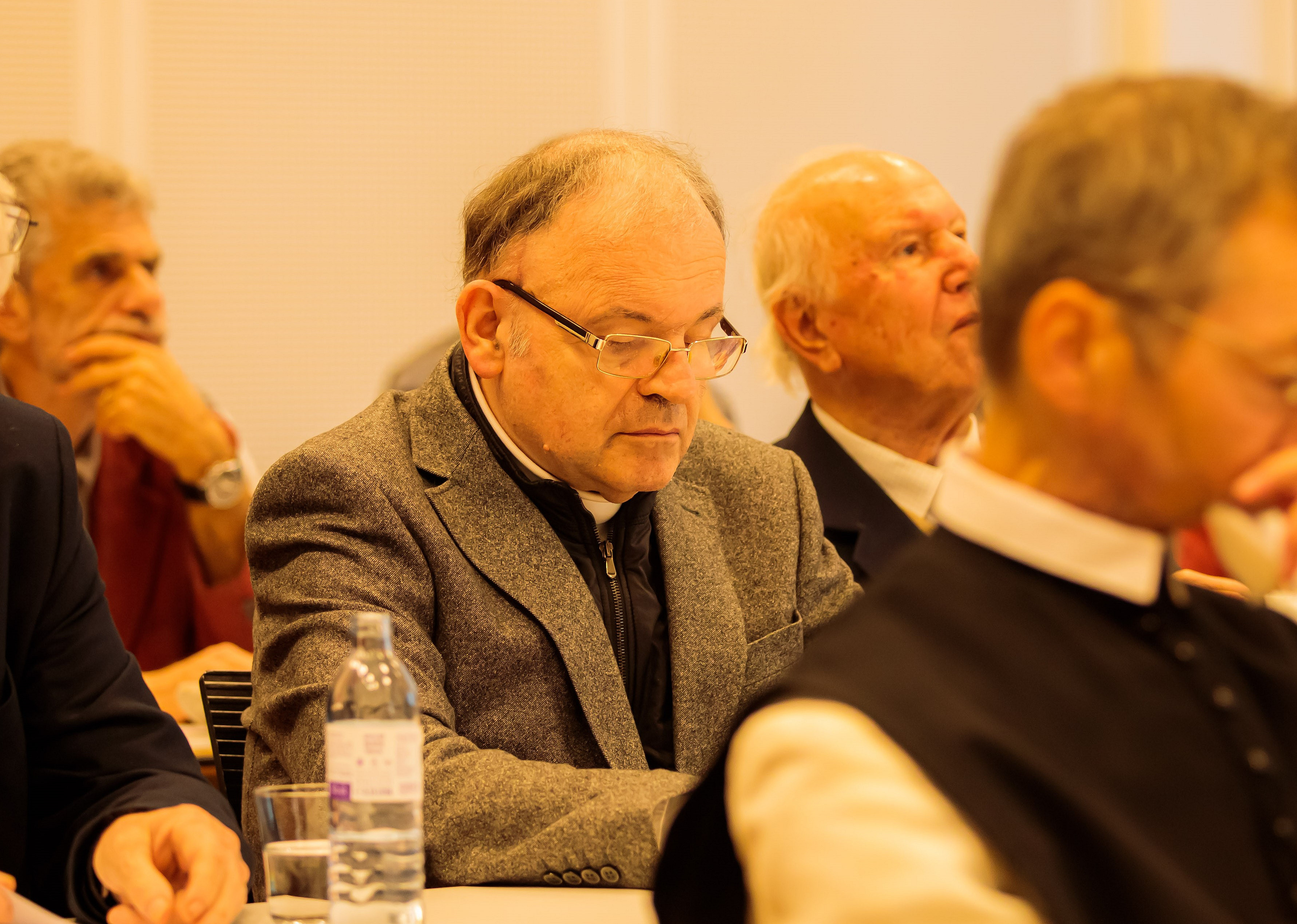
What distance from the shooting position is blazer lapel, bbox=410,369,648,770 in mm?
1566

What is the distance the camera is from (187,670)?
8.00 ft

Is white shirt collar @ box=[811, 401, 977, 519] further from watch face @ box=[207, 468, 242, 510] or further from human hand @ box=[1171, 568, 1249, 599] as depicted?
watch face @ box=[207, 468, 242, 510]

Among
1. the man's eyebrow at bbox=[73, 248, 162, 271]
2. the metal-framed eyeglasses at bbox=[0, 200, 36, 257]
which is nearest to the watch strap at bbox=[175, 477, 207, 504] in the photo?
the man's eyebrow at bbox=[73, 248, 162, 271]

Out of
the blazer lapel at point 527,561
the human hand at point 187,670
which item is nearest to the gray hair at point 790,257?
the blazer lapel at point 527,561

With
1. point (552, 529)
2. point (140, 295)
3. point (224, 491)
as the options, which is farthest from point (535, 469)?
point (140, 295)

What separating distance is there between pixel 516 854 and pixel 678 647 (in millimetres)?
483

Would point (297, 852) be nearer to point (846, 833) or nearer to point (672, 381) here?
point (846, 833)

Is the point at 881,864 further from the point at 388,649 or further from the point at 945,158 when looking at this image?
the point at 945,158

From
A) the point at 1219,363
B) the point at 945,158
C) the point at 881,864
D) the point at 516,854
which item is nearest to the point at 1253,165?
the point at 1219,363

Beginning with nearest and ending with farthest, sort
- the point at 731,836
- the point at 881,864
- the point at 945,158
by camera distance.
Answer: the point at 881,864
the point at 731,836
the point at 945,158

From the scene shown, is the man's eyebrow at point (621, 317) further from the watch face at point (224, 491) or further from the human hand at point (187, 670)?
the watch face at point (224, 491)

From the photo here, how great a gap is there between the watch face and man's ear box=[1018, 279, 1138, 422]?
252 cm

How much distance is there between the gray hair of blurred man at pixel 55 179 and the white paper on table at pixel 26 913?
218 centimetres

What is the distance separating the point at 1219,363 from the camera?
754mm
